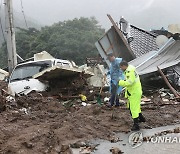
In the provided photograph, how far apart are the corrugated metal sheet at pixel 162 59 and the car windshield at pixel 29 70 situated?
3.51 m

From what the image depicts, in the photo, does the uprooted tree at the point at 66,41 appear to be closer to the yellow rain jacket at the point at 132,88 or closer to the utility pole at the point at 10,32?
the utility pole at the point at 10,32

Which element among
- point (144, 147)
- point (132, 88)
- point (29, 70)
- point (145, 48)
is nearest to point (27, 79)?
point (29, 70)

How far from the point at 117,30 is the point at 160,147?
34.5 ft

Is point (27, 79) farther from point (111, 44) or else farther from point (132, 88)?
point (132, 88)

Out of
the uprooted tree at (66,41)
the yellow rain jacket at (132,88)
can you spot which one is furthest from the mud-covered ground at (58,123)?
the uprooted tree at (66,41)

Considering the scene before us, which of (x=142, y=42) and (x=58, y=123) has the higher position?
(x=142, y=42)

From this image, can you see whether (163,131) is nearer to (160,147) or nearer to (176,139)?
(176,139)

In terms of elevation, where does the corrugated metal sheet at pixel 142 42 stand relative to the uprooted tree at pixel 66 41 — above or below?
below

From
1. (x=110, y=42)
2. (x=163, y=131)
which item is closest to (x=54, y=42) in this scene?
(x=110, y=42)

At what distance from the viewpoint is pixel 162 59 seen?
13.9 m

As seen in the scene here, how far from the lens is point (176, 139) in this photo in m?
5.93

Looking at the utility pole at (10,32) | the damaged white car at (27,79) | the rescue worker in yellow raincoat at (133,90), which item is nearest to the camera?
the rescue worker in yellow raincoat at (133,90)

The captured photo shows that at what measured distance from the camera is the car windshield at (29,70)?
1245cm

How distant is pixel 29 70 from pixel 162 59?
5.05 m
